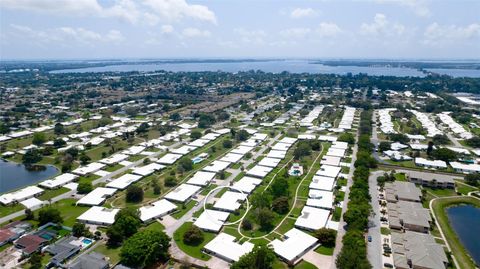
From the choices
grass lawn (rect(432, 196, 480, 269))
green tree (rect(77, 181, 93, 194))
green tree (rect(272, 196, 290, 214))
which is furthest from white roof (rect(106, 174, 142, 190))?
grass lawn (rect(432, 196, 480, 269))

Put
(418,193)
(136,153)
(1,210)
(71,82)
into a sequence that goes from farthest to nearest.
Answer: (71,82) < (136,153) < (418,193) < (1,210)

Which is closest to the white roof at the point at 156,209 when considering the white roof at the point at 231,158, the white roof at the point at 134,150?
the white roof at the point at 231,158

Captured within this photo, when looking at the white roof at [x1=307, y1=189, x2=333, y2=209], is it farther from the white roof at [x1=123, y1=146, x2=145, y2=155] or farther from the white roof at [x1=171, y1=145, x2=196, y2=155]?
the white roof at [x1=123, y1=146, x2=145, y2=155]

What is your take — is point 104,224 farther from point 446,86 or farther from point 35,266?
point 446,86

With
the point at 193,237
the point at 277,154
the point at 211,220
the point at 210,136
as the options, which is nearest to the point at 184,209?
the point at 211,220

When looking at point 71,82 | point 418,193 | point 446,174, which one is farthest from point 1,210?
point 71,82

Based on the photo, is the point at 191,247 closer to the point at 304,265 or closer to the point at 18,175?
the point at 304,265
